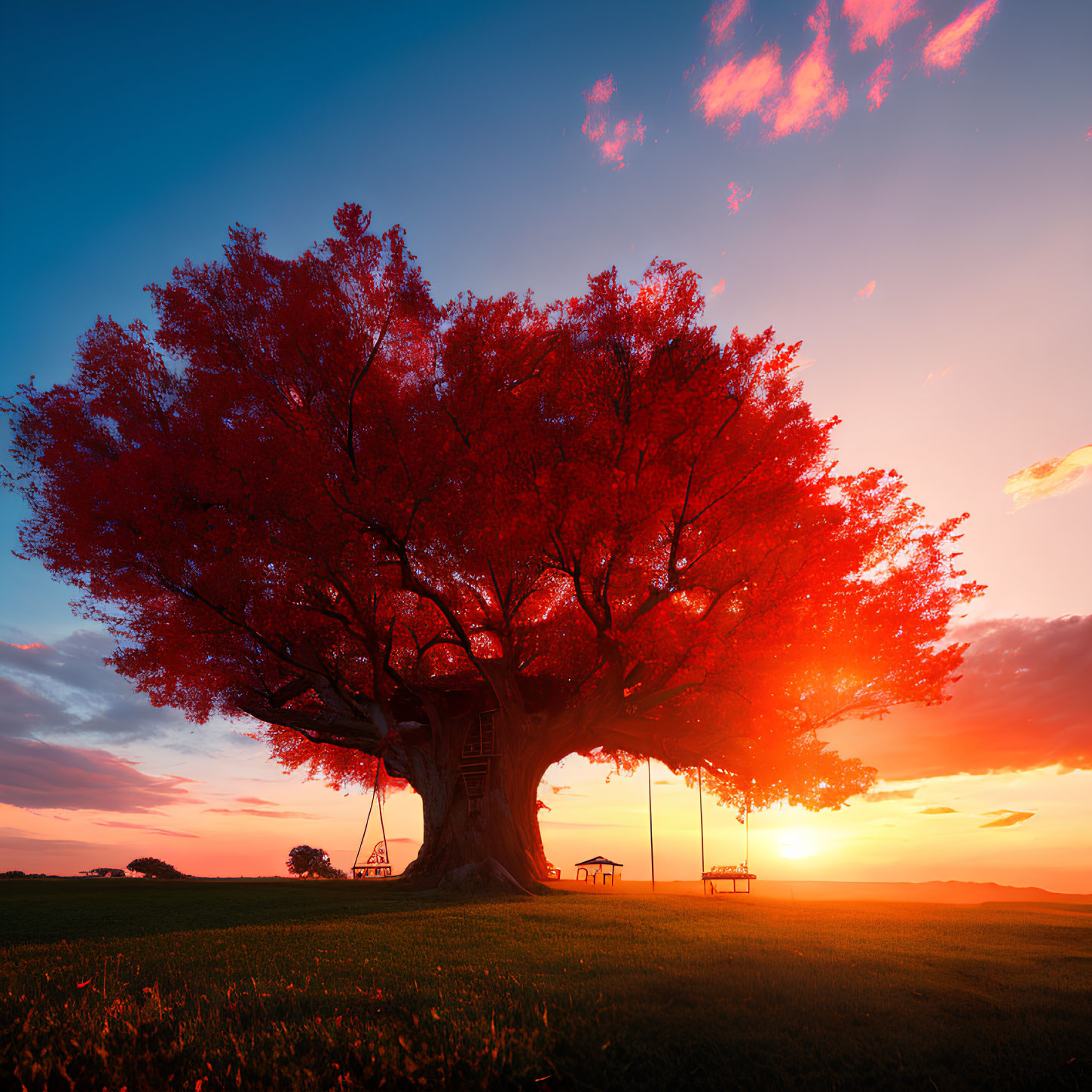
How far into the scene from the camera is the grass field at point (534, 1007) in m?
4.70

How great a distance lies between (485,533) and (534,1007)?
10.8 meters

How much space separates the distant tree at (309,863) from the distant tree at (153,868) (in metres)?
4.27

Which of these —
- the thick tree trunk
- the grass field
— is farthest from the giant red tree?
the grass field

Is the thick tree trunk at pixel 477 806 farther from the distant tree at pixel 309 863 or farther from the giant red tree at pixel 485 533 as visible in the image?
the distant tree at pixel 309 863

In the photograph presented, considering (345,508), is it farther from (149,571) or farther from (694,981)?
(694,981)

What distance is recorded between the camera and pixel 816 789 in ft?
60.0

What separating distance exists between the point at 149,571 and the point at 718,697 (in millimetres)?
15388

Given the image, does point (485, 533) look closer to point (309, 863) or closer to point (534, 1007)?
point (534, 1007)

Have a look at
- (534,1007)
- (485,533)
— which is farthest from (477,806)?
(534,1007)

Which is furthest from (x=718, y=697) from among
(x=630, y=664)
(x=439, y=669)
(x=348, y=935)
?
(x=348, y=935)

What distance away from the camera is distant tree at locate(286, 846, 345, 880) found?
28125 millimetres

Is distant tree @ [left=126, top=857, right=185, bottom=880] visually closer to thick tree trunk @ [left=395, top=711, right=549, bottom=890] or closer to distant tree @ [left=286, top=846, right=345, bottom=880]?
distant tree @ [left=286, top=846, right=345, bottom=880]

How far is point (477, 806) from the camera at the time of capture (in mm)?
19641

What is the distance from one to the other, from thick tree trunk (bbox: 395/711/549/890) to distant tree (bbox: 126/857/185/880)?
553 inches
